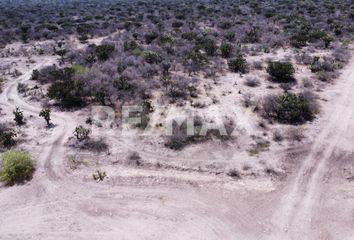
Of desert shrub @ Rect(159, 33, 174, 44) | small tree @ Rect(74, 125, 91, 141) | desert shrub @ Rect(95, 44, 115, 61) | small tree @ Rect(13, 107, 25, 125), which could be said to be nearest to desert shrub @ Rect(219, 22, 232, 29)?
desert shrub @ Rect(159, 33, 174, 44)

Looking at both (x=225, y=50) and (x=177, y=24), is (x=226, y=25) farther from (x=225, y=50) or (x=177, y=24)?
(x=225, y=50)

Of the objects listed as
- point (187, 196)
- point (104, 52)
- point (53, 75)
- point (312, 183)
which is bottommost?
point (187, 196)

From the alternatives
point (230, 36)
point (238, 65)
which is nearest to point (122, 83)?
point (238, 65)

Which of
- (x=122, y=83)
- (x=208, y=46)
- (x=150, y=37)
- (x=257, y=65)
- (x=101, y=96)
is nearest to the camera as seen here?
(x=101, y=96)

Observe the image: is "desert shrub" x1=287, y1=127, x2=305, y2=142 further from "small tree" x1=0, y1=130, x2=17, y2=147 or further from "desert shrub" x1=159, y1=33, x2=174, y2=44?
"desert shrub" x1=159, y1=33, x2=174, y2=44

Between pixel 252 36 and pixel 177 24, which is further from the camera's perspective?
pixel 177 24
